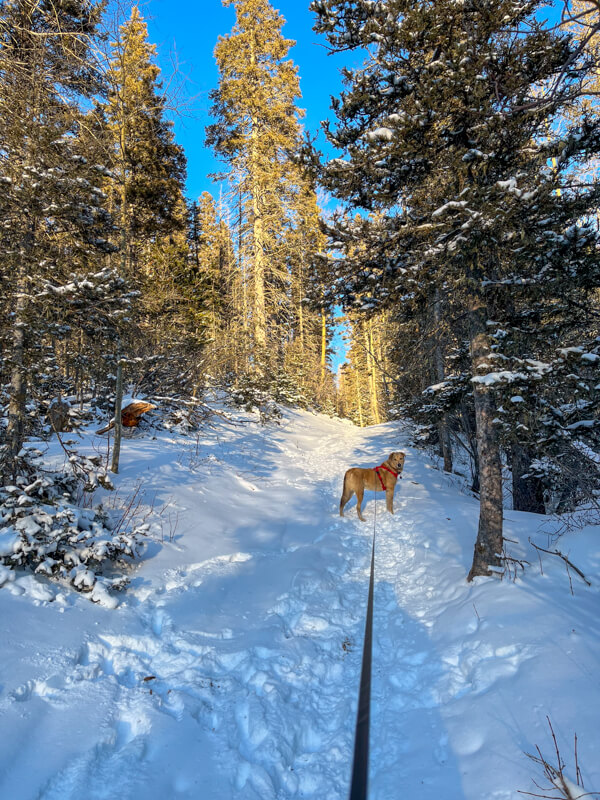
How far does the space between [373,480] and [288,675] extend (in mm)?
5036

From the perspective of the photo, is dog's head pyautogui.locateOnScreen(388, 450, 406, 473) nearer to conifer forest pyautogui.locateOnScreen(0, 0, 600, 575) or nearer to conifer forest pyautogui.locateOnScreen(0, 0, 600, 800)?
conifer forest pyautogui.locateOnScreen(0, 0, 600, 800)

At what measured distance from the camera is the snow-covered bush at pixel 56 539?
3594mm

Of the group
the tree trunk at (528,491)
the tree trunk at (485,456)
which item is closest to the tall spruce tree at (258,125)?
the tree trunk at (528,491)

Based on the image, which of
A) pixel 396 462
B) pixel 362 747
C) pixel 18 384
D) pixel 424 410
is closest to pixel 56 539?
pixel 18 384

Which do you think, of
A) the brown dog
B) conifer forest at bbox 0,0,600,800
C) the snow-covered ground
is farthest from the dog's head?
the snow-covered ground

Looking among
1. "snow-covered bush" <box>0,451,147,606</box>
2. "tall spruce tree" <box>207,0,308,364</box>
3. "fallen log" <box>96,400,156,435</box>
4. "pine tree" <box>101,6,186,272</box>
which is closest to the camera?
"snow-covered bush" <box>0,451,147,606</box>

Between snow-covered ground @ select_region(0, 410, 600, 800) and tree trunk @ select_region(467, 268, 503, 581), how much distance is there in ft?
1.19

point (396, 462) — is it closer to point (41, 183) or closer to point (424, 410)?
point (424, 410)

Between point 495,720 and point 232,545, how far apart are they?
385cm

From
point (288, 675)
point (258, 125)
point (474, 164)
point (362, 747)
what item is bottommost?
point (288, 675)

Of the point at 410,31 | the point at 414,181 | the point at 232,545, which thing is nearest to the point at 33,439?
the point at 232,545

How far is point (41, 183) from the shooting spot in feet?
14.6

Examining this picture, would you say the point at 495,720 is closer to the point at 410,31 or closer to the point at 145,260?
the point at 410,31

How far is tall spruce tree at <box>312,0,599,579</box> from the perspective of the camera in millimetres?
3834
